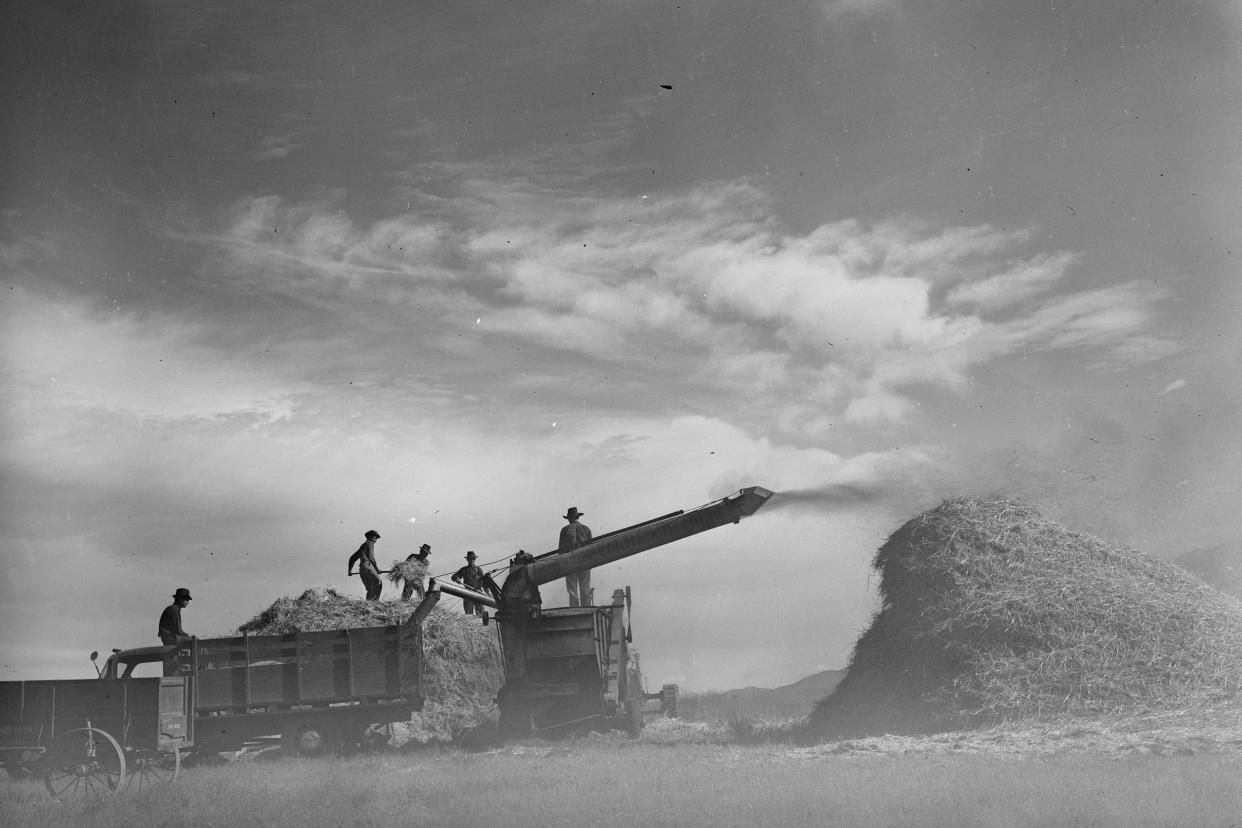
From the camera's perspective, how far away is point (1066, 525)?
2038cm

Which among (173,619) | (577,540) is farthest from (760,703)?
(173,619)

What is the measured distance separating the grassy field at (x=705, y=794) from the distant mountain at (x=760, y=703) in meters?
8.03

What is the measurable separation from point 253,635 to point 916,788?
1145 centimetres

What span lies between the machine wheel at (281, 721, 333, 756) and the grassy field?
1892 mm

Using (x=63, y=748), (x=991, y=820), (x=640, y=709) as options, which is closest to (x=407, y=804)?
(x=63, y=748)

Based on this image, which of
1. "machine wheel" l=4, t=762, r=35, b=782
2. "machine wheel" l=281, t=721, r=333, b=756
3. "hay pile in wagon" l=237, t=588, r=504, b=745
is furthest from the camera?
"hay pile in wagon" l=237, t=588, r=504, b=745

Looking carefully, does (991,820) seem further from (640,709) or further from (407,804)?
(640,709)

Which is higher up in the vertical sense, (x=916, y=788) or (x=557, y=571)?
(x=557, y=571)

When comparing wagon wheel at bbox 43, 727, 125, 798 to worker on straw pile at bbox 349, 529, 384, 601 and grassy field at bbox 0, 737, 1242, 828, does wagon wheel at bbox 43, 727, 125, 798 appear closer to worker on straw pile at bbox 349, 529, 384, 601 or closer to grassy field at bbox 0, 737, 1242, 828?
grassy field at bbox 0, 737, 1242, 828

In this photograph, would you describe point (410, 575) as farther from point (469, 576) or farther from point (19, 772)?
point (19, 772)

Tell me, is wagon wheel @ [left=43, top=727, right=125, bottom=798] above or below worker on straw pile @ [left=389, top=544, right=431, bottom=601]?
below

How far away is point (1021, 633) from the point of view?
17.8 m

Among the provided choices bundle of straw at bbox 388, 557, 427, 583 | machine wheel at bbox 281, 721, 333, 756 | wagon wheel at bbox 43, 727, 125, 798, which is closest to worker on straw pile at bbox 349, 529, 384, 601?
bundle of straw at bbox 388, 557, 427, 583

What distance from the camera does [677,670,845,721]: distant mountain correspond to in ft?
79.2
